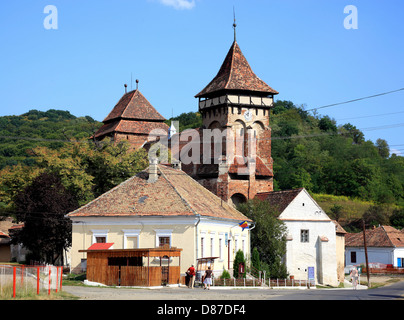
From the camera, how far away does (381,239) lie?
78.6m

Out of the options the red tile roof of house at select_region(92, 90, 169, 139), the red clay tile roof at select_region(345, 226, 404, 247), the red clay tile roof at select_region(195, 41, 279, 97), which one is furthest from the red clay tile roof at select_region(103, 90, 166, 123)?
the red clay tile roof at select_region(345, 226, 404, 247)

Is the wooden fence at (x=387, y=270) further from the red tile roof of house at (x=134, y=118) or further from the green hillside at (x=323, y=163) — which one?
the red tile roof of house at (x=134, y=118)

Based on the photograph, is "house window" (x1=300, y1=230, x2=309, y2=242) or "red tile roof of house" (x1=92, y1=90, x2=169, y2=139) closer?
"house window" (x1=300, y1=230, x2=309, y2=242)

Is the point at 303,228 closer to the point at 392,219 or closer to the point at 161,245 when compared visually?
the point at 161,245

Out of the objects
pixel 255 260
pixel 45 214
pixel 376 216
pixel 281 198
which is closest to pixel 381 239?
pixel 376 216

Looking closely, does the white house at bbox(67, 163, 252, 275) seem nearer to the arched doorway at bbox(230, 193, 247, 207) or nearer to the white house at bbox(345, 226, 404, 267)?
the arched doorway at bbox(230, 193, 247, 207)

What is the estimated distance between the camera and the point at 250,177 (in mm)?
57969

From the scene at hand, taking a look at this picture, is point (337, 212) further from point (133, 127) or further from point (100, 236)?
point (100, 236)

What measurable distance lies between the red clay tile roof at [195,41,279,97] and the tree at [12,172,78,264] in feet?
63.9

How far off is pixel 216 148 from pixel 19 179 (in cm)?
1894

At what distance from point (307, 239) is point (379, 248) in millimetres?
29226

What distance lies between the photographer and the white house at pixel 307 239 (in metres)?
51.9

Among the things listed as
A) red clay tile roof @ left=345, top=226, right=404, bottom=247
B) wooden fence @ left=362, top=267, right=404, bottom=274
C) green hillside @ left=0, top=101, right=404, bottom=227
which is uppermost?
green hillside @ left=0, top=101, right=404, bottom=227

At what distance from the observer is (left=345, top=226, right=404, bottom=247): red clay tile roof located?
7744 centimetres
